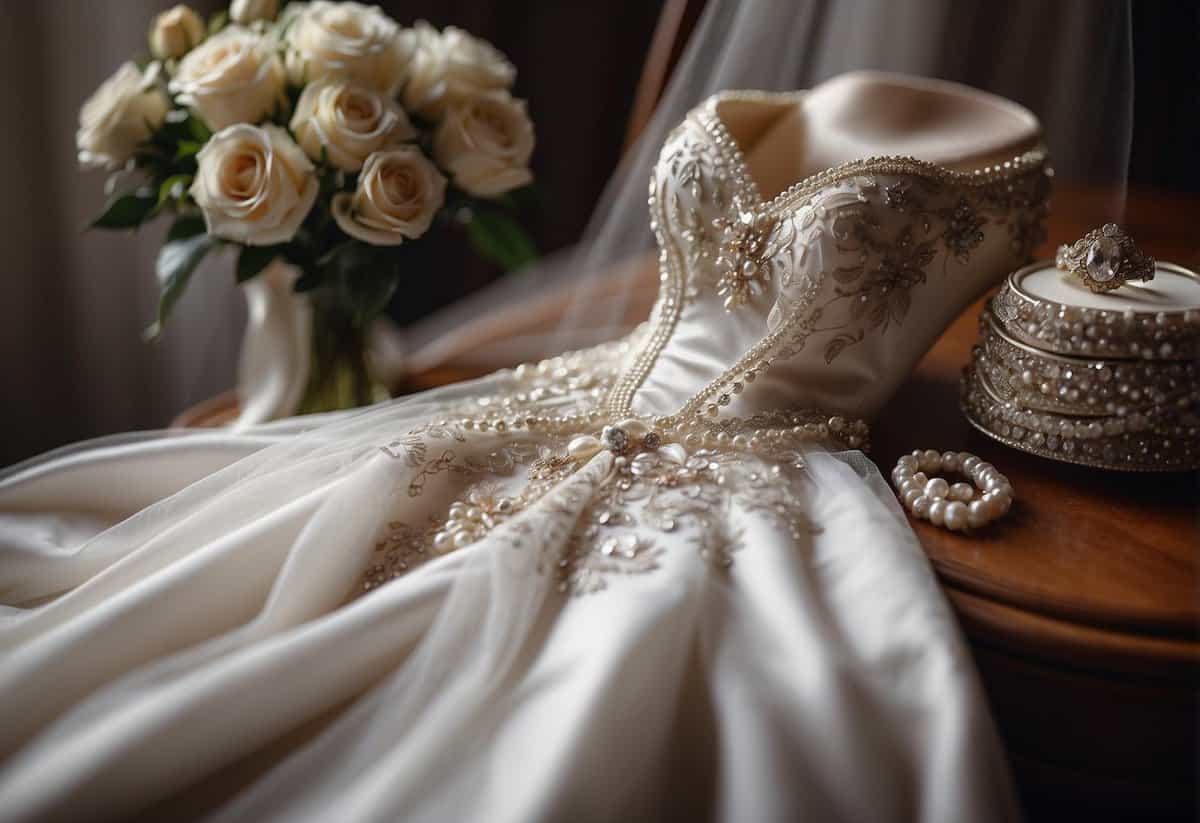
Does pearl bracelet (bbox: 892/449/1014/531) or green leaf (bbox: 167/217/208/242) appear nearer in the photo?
pearl bracelet (bbox: 892/449/1014/531)

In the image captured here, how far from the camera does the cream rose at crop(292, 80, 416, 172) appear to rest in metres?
0.89

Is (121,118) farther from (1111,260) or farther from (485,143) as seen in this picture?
(1111,260)

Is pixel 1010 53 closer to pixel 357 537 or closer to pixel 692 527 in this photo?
pixel 692 527

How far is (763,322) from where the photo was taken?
798 millimetres

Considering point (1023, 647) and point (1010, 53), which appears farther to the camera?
point (1010, 53)

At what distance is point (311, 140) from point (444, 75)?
0.48 feet

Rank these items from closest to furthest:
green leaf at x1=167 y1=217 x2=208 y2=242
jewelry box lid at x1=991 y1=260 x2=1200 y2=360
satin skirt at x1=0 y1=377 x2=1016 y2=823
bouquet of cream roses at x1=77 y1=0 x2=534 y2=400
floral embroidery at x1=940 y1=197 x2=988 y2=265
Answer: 1. satin skirt at x1=0 y1=377 x2=1016 y2=823
2. jewelry box lid at x1=991 y1=260 x2=1200 y2=360
3. floral embroidery at x1=940 y1=197 x2=988 y2=265
4. bouquet of cream roses at x1=77 y1=0 x2=534 y2=400
5. green leaf at x1=167 y1=217 x2=208 y2=242

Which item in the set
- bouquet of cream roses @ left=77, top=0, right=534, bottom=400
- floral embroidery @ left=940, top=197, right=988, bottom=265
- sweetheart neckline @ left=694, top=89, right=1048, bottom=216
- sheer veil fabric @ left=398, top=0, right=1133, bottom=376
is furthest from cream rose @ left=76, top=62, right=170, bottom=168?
floral embroidery @ left=940, top=197, right=988, bottom=265

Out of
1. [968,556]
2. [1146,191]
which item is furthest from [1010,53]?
[968,556]

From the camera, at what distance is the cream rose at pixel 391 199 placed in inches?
35.3

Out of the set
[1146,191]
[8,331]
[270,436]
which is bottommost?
[8,331]

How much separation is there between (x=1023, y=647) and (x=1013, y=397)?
0.69 feet

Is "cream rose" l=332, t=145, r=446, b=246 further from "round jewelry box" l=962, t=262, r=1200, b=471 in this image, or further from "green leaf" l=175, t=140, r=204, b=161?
"round jewelry box" l=962, t=262, r=1200, b=471

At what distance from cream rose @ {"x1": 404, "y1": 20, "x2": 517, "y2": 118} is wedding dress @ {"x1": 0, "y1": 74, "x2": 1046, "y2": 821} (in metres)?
0.25
